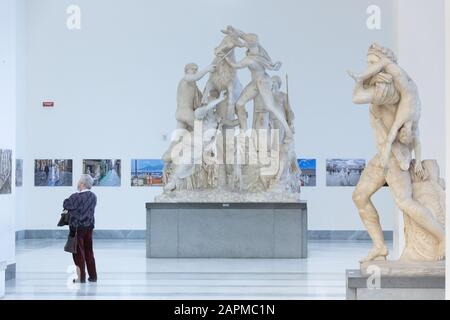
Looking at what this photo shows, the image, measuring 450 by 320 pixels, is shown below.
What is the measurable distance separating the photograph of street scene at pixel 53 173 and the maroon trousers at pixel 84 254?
12.1 metres

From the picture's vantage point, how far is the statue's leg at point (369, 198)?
9.92 meters

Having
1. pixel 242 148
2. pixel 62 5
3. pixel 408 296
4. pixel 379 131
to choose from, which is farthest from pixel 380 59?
pixel 62 5

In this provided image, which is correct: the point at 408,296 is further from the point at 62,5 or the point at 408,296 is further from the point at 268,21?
the point at 62,5

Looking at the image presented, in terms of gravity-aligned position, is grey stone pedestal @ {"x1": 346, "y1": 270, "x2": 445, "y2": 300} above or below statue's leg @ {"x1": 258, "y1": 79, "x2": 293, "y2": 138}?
below

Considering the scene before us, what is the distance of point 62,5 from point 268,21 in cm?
625

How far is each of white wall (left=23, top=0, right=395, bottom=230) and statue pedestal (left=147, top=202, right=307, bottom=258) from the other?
7.06 m

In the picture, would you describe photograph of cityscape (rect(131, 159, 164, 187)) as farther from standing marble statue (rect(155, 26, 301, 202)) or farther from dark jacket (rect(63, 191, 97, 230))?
dark jacket (rect(63, 191, 97, 230))

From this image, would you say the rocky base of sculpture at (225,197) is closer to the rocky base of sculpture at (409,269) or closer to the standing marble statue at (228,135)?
the standing marble statue at (228,135)

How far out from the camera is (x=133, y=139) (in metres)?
26.9

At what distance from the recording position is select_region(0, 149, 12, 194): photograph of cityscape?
13492 millimetres

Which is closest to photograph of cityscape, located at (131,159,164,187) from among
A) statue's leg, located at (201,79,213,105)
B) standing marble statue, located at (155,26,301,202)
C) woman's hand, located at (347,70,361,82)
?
standing marble statue, located at (155,26,301,202)

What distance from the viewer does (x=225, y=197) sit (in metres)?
20.2

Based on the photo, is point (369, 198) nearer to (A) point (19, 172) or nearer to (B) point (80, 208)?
(B) point (80, 208)

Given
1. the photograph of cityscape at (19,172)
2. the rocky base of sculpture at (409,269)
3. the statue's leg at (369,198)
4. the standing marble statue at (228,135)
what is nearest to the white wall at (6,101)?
the statue's leg at (369,198)
